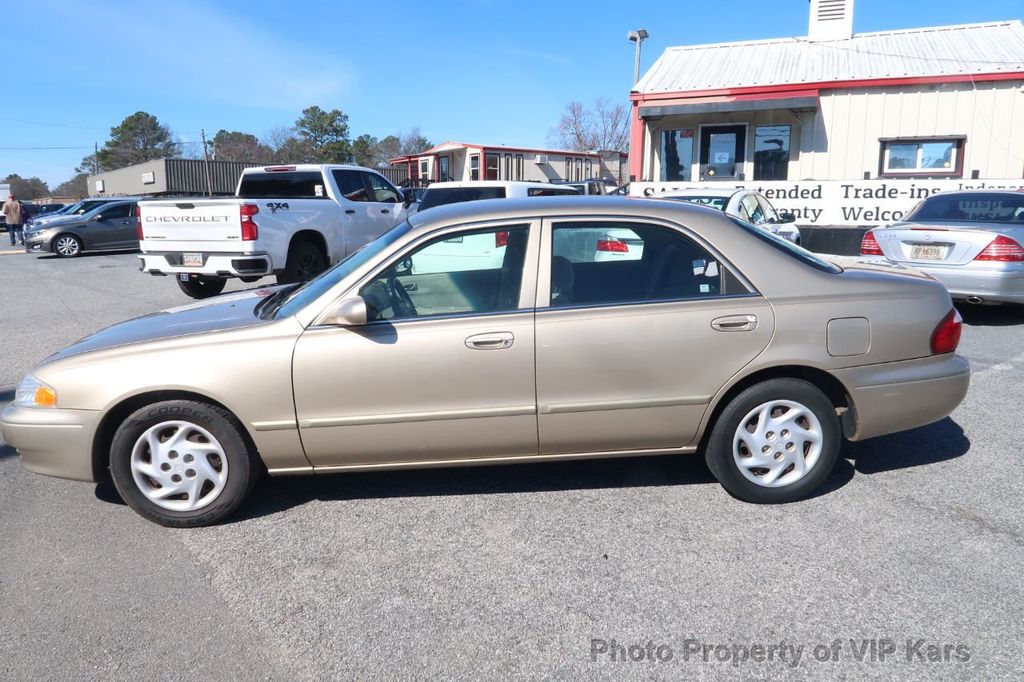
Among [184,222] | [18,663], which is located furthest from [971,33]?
[18,663]

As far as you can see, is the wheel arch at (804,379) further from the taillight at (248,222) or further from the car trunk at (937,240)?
the taillight at (248,222)

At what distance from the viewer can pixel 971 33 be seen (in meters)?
17.8

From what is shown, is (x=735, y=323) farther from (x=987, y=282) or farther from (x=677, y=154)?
(x=677, y=154)

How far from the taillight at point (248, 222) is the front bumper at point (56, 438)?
619cm

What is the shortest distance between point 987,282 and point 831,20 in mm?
13386

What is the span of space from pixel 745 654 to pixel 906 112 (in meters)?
16.6

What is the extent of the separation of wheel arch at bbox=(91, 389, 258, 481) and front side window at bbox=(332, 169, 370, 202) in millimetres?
8412

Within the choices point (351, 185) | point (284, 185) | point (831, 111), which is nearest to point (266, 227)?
point (284, 185)

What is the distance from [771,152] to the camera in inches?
699

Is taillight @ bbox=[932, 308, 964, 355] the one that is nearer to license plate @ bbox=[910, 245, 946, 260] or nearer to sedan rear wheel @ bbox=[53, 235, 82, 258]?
license plate @ bbox=[910, 245, 946, 260]

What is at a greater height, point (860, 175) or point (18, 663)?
point (860, 175)

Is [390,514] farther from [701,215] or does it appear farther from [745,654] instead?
[701,215]

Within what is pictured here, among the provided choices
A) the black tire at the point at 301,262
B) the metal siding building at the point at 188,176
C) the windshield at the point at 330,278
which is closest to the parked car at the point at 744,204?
the black tire at the point at 301,262

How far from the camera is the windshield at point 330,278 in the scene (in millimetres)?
3895
